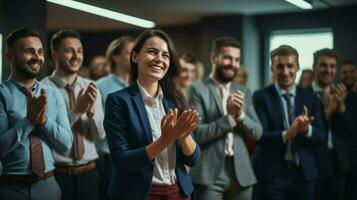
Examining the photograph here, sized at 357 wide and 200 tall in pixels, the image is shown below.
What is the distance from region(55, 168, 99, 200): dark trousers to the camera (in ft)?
9.53

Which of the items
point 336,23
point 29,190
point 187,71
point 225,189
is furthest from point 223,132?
point 187,71

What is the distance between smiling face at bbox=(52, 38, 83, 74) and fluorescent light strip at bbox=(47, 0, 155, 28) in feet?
0.62

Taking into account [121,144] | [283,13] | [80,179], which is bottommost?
[80,179]

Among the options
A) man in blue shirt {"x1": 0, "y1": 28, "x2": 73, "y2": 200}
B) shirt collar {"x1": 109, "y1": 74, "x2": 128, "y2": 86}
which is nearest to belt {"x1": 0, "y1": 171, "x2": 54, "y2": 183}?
man in blue shirt {"x1": 0, "y1": 28, "x2": 73, "y2": 200}

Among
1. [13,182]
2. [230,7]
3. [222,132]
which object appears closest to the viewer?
[13,182]

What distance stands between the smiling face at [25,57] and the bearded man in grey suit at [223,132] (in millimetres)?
1227

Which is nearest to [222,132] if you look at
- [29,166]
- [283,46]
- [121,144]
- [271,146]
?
[271,146]

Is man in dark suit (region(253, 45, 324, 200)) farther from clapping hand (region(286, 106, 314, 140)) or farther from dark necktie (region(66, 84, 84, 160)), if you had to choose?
dark necktie (region(66, 84, 84, 160))

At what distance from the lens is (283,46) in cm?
361

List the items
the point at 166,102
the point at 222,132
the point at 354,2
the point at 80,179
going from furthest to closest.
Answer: the point at 354,2
the point at 222,132
the point at 80,179
the point at 166,102

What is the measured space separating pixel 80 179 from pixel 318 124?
1705 millimetres

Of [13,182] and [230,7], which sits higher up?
[230,7]

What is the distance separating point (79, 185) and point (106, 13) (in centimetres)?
100

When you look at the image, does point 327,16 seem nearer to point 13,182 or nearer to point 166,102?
point 166,102
